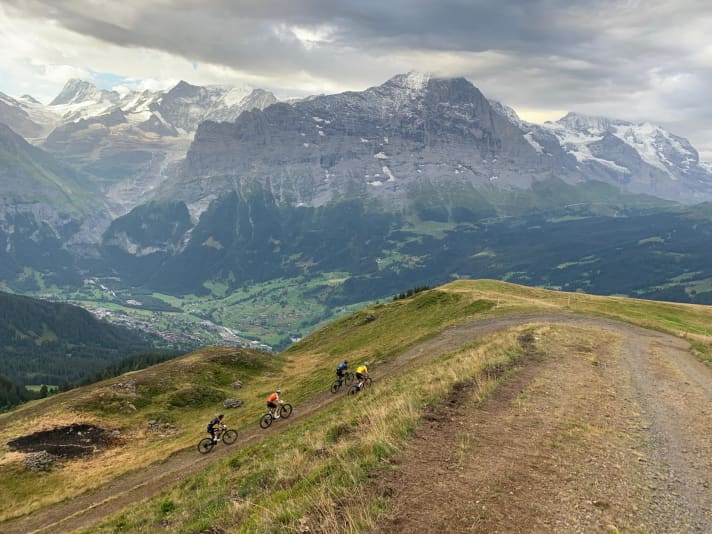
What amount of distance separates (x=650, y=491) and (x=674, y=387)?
1733 centimetres

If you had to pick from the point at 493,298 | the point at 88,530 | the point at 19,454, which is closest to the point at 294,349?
the point at 493,298

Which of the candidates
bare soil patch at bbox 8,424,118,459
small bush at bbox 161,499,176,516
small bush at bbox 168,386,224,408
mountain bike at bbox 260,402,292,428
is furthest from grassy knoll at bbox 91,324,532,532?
small bush at bbox 168,386,224,408

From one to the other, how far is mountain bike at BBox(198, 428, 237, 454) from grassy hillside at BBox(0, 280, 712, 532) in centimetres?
346

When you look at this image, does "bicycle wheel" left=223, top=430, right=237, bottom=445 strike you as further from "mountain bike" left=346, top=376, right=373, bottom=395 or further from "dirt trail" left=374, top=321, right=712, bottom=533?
"dirt trail" left=374, top=321, right=712, bottom=533

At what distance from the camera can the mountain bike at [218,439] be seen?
1446 inches

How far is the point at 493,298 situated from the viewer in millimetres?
70062

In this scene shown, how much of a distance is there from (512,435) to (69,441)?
149 ft

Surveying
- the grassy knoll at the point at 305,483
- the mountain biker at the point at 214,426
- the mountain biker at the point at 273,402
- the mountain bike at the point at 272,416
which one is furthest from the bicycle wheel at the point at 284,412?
the grassy knoll at the point at 305,483

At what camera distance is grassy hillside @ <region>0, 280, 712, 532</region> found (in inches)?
605

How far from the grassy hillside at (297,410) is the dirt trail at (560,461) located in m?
1.43

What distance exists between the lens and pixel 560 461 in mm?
15008

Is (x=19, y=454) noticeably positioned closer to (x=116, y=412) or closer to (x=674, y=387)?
(x=116, y=412)

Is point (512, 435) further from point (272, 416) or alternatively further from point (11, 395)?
point (11, 395)

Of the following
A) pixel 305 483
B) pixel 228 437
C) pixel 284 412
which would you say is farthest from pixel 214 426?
→ pixel 305 483
